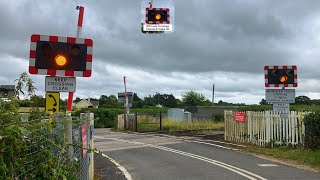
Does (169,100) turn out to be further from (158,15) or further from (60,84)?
(60,84)

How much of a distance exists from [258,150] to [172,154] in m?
3.61

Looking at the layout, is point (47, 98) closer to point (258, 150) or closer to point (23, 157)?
point (23, 157)

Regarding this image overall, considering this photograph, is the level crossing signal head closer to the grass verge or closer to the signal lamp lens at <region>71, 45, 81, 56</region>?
the signal lamp lens at <region>71, 45, 81, 56</region>

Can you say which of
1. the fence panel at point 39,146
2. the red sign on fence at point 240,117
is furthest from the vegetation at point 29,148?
the red sign on fence at point 240,117

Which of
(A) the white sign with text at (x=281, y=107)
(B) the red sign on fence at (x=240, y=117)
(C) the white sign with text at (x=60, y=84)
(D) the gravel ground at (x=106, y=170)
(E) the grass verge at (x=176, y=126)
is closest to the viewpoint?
(C) the white sign with text at (x=60, y=84)

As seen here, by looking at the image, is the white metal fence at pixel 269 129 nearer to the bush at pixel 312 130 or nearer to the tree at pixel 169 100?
the bush at pixel 312 130

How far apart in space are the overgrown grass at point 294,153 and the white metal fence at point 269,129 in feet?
1.74

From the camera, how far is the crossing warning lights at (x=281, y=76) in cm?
1576

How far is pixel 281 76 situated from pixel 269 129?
9.48 feet

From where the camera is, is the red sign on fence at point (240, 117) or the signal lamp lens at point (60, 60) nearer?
the signal lamp lens at point (60, 60)

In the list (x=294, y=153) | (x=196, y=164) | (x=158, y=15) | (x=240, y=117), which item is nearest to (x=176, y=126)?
(x=240, y=117)

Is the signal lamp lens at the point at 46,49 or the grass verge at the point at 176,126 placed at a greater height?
the signal lamp lens at the point at 46,49

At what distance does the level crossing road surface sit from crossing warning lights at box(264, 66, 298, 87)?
3004mm

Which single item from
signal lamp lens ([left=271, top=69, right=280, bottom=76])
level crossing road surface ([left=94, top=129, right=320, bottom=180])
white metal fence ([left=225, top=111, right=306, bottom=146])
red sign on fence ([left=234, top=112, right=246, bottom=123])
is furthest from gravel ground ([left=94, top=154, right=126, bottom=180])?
red sign on fence ([left=234, top=112, right=246, bottom=123])
